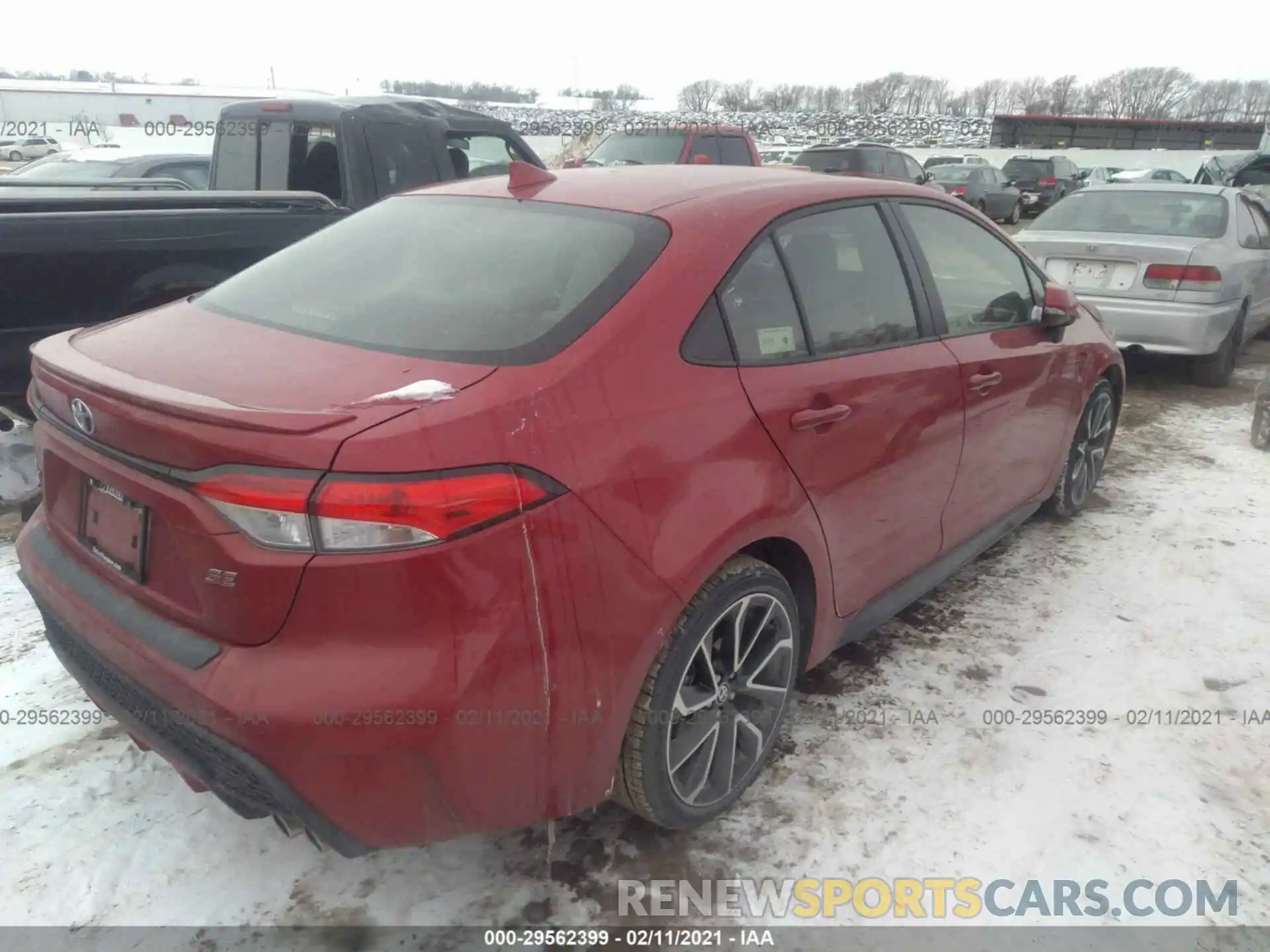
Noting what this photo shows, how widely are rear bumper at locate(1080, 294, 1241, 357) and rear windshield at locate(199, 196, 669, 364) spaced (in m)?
5.11

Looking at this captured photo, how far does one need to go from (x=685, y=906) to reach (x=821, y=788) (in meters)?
0.59

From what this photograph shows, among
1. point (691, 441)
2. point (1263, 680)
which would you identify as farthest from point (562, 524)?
point (1263, 680)

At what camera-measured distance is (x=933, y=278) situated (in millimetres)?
3061

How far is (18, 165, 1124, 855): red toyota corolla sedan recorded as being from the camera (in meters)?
1.69

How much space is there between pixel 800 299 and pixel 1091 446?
275cm

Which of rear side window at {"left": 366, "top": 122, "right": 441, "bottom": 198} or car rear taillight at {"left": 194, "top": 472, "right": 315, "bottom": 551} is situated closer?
car rear taillight at {"left": 194, "top": 472, "right": 315, "bottom": 551}

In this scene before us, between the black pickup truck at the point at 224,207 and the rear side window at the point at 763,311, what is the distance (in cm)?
330

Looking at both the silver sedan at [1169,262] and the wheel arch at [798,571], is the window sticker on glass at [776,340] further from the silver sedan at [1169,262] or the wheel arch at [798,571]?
the silver sedan at [1169,262]

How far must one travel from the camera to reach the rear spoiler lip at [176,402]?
168 cm

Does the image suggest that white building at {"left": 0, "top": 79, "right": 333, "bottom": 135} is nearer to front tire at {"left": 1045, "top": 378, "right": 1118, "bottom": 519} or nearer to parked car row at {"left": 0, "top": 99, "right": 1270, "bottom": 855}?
front tire at {"left": 1045, "top": 378, "right": 1118, "bottom": 519}

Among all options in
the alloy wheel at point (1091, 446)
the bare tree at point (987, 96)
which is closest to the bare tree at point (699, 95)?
the bare tree at point (987, 96)

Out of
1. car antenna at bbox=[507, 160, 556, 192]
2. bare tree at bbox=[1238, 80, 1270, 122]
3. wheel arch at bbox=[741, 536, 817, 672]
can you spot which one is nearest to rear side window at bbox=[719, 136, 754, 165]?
car antenna at bbox=[507, 160, 556, 192]

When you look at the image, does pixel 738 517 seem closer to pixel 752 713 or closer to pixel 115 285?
pixel 752 713

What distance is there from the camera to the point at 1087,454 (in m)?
4.50
